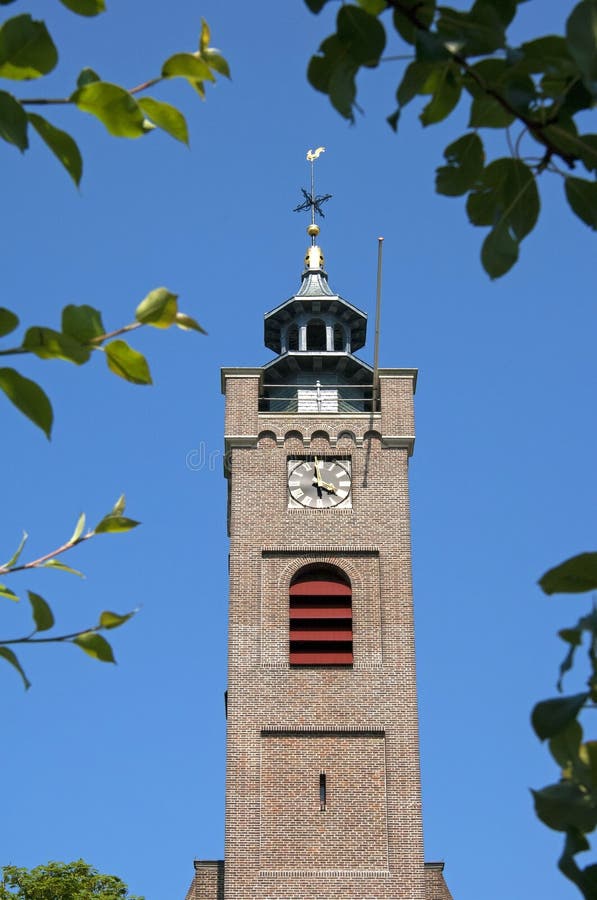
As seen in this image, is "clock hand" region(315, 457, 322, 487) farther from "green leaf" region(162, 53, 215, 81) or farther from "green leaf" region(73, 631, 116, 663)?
"green leaf" region(162, 53, 215, 81)

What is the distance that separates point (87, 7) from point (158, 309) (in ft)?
1.70

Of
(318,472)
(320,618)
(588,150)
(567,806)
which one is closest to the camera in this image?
(567,806)

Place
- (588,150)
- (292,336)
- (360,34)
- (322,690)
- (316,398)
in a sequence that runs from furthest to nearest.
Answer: (292,336) → (316,398) → (322,690) → (588,150) → (360,34)

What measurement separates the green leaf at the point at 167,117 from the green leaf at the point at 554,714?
118 centimetres

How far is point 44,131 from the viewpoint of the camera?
271 centimetres

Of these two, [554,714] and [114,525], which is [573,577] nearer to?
[554,714]

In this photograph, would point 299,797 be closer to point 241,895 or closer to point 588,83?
point 241,895

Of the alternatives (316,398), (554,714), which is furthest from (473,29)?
(316,398)

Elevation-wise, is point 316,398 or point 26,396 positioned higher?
point 316,398

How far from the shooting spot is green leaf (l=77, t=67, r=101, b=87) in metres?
2.70

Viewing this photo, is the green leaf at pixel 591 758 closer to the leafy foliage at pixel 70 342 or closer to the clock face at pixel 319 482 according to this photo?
the leafy foliage at pixel 70 342

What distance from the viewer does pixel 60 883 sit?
31.5 metres

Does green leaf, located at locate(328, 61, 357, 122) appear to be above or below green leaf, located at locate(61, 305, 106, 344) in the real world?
above

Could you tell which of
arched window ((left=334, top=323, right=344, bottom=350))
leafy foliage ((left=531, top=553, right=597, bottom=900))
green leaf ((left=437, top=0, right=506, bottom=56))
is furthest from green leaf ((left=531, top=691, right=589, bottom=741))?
arched window ((left=334, top=323, right=344, bottom=350))
